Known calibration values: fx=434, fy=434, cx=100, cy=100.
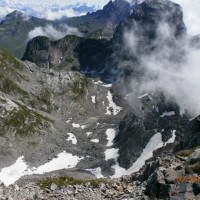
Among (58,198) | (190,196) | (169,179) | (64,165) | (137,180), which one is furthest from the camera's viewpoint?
(64,165)

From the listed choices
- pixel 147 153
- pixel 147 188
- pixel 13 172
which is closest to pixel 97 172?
pixel 147 153

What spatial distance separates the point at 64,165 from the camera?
19788cm

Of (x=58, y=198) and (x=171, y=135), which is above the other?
(x=171, y=135)

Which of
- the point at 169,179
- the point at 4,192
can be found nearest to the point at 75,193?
the point at 4,192

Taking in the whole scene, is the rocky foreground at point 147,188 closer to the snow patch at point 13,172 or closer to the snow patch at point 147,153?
the snow patch at point 13,172

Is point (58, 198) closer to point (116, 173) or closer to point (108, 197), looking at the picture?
point (108, 197)

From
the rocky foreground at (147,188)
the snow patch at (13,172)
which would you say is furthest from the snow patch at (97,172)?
the rocky foreground at (147,188)

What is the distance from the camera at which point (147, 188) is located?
38.4 m

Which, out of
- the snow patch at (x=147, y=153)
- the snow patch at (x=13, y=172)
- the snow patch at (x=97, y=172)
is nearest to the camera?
the snow patch at (x=13, y=172)

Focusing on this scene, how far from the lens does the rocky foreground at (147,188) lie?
34.3 metres

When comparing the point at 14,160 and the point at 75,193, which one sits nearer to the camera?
the point at 75,193

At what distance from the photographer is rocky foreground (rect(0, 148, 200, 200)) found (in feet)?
113

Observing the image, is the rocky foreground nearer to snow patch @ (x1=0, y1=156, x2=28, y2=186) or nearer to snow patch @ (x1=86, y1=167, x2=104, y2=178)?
snow patch @ (x1=86, y1=167, x2=104, y2=178)

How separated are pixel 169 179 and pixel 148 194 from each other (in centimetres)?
250
